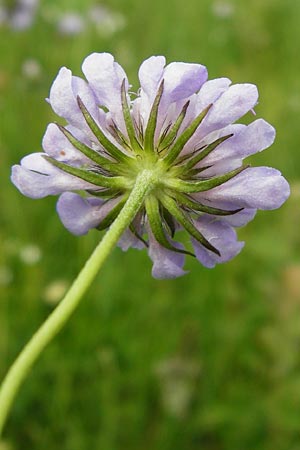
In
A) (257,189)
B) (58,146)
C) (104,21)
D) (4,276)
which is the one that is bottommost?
(4,276)

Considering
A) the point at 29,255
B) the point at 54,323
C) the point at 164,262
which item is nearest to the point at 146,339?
the point at 29,255

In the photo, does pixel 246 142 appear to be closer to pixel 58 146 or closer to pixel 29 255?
pixel 58 146

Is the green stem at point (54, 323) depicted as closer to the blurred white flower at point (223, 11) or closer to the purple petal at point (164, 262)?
the purple petal at point (164, 262)

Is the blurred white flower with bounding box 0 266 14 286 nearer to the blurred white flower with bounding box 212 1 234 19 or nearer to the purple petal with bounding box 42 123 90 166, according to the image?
the purple petal with bounding box 42 123 90 166

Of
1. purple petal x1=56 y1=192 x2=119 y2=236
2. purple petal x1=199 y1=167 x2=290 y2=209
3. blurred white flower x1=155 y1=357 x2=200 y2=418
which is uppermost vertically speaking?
purple petal x1=56 y1=192 x2=119 y2=236

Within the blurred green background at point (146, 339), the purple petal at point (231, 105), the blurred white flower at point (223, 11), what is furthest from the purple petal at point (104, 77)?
the blurred white flower at point (223, 11)

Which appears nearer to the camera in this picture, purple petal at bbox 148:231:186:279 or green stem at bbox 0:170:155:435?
green stem at bbox 0:170:155:435

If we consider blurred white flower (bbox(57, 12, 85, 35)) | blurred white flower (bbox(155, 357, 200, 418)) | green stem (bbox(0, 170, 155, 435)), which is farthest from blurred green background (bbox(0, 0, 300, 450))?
green stem (bbox(0, 170, 155, 435))
